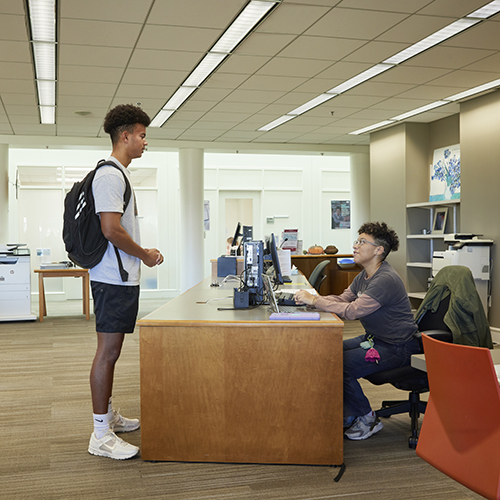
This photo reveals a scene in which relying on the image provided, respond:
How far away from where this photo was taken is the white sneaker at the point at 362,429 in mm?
3312

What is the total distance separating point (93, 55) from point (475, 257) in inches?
200

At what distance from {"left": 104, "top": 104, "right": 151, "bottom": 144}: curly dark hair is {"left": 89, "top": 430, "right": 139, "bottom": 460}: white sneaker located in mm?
1686

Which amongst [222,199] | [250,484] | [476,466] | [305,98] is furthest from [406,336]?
[222,199]

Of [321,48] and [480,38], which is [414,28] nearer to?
[480,38]

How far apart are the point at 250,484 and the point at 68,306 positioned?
8706 mm

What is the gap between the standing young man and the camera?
287 cm

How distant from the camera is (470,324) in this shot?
11.1ft

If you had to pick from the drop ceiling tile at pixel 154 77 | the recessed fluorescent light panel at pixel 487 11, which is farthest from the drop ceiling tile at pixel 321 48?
the drop ceiling tile at pixel 154 77

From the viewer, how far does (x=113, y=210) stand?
285 cm

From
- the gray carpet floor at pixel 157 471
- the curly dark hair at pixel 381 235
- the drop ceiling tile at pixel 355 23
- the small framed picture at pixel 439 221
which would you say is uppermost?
the drop ceiling tile at pixel 355 23

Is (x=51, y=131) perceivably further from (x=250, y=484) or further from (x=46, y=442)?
(x=250, y=484)

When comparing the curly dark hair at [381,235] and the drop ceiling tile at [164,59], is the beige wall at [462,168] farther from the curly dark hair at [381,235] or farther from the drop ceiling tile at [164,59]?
the curly dark hair at [381,235]

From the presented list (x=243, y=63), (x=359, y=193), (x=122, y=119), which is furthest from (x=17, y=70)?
(x=359, y=193)

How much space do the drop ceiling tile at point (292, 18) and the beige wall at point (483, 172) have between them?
3.46 m
